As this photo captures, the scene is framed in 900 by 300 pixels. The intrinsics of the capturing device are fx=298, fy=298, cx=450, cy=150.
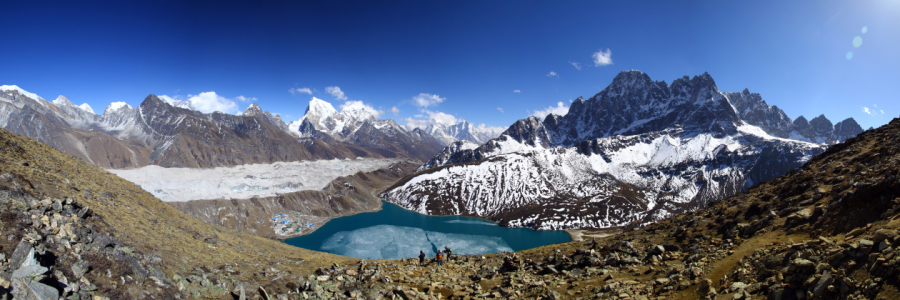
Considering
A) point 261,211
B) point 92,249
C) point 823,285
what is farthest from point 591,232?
point 92,249

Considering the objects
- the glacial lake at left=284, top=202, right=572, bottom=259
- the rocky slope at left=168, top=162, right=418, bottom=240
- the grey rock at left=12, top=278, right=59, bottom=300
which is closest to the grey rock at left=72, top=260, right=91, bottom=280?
the grey rock at left=12, top=278, right=59, bottom=300

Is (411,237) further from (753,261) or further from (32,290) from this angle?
(753,261)

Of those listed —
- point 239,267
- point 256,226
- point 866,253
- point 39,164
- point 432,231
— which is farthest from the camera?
point 432,231

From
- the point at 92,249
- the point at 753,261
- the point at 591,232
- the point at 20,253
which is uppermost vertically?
the point at 20,253

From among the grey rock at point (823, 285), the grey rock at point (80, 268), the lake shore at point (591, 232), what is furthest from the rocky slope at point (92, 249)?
the lake shore at point (591, 232)

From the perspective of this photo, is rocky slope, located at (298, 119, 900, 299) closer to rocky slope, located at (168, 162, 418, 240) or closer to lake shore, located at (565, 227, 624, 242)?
lake shore, located at (565, 227, 624, 242)

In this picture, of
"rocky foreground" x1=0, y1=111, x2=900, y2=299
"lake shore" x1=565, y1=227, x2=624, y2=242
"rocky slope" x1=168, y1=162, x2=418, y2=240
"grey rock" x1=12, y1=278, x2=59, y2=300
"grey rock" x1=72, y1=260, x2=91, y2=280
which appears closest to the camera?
"grey rock" x1=12, y1=278, x2=59, y2=300

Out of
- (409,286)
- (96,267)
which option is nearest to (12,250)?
(96,267)

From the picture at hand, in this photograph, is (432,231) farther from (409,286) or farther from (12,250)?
(12,250)
